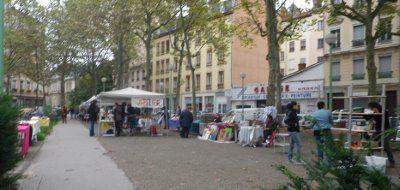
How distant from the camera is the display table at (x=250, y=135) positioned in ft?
59.7

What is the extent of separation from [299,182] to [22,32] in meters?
40.9

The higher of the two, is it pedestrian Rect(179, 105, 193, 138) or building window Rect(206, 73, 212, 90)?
building window Rect(206, 73, 212, 90)

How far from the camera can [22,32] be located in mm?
40438

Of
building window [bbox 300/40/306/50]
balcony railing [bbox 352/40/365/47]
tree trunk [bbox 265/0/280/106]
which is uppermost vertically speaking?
building window [bbox 300/40/306/50]

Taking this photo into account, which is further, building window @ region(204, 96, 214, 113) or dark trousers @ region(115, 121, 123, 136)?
building window @ region(204, 96, 214, 113)

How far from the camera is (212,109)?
60250mm

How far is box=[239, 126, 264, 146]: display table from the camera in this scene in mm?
18203

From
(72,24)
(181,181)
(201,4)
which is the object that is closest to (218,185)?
(181,181)

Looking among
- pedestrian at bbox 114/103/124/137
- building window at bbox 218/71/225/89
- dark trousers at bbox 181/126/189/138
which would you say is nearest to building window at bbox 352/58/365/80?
building window at bbox 218/71/225/89

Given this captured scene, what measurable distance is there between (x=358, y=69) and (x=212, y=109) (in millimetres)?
21878

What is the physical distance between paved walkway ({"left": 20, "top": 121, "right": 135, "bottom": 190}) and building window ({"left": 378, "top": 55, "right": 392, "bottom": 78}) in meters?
30.7

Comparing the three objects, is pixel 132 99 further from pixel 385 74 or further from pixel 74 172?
pixel 385 74

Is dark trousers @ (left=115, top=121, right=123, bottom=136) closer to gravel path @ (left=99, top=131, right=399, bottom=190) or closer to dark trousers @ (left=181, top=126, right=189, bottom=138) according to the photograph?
dark trousers @ (left=181, top=126, right=189, bottom=138)

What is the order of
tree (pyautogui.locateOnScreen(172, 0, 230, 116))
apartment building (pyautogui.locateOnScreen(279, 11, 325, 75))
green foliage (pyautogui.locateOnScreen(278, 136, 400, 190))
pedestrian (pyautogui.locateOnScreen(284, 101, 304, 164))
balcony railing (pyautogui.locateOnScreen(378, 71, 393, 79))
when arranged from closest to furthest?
green foliage (pyautogui.locateOnScreen(278, 136, 400, 190)) → pedestrian (pyautogui.locateOnScreen(284, 101, 304, 164)) → tree (pyautogui.locateOnScreen(172, 0, 230, 116)) → balcony railing (pyautogui.locateOnScreen(378, 71, 393, 79)) → apartment building (pyautogui.locateOnScreen(279, 11, 325, 75))
